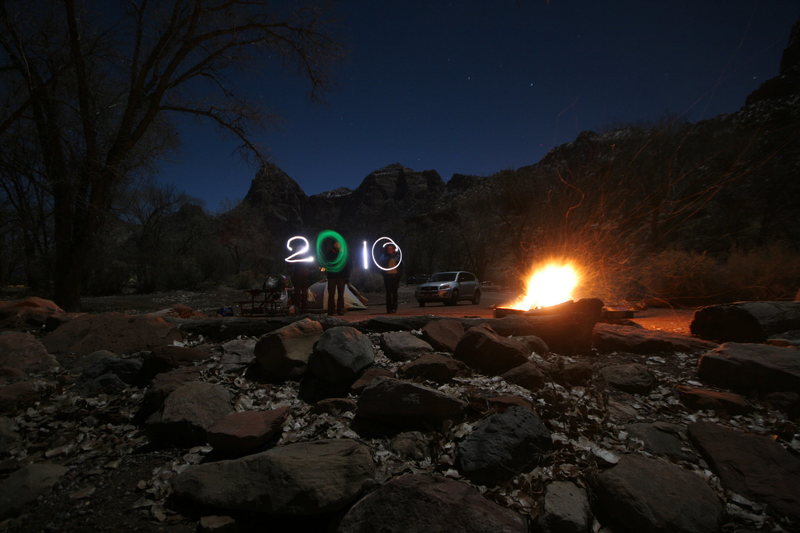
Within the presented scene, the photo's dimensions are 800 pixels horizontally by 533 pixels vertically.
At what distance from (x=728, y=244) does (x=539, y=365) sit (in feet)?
103

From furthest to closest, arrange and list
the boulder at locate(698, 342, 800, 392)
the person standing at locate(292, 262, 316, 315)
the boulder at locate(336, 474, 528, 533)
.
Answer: the person standing at locate(292, 262, 316, 315) → the boulder at locate(698, 342, 800, 392) → the boulder at locate(336, 474, 528, 533)

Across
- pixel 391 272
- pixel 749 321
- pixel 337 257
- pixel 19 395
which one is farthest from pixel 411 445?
pixel 391 272

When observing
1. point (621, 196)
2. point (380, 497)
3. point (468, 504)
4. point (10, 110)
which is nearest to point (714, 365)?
point (468, 504)

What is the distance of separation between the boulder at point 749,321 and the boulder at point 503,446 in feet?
13.6

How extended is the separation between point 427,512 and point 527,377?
2103 millimetres

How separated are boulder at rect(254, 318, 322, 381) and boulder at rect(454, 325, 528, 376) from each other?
2.02 meters

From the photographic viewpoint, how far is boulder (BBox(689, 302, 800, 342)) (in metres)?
4.64

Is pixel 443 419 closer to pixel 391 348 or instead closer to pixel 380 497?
pixel 380 497

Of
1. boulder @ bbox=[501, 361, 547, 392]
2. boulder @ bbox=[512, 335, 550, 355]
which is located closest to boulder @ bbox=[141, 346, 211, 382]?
boulder @ bbox=[501, 361, 547, 392]

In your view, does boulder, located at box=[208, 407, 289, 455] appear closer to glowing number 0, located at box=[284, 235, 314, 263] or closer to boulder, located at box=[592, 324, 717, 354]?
boulder, located at box=[592, 324, 717, 354]

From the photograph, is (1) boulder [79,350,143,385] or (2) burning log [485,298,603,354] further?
(2) burning log [485,298,603,354]

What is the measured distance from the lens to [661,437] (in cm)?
296

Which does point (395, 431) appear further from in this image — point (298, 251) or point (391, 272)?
point (391, 272)

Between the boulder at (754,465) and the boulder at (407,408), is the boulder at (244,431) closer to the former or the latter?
the boulder at (407,408)
